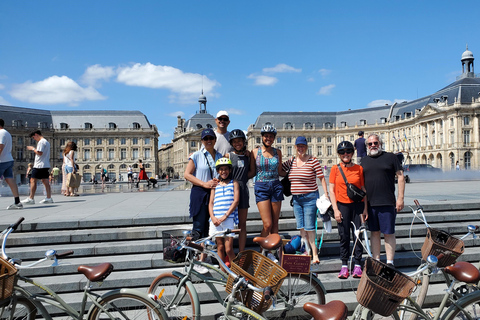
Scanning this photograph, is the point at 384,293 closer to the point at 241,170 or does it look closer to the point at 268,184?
the point at 268,184

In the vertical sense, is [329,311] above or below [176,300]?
above

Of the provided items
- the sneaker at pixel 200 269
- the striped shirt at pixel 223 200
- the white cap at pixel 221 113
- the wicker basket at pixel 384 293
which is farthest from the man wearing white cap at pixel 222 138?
the wicker basket at pixel 384 293

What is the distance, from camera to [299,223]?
557cm

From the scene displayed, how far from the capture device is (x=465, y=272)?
3354 mm

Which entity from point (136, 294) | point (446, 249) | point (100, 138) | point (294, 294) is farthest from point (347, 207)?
point (100, 138)

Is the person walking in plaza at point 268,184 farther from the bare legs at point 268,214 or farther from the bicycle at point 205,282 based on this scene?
the bicycle at point 205,282

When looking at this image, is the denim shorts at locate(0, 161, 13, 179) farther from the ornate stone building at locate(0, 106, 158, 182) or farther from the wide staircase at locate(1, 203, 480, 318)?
the ornate stone building at locate(0, 106, 158, 182)

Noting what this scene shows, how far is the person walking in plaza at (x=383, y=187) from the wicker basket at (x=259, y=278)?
2385 mm

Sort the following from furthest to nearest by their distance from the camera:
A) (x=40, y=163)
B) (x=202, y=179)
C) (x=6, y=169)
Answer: (x=40, y=163) → (x=6, y=169) → (x=202, y=179)

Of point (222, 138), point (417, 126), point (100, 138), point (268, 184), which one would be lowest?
point (268, 184)

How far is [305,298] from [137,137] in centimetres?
8967

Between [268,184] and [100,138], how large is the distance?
9013 centimetres

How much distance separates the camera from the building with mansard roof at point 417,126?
70.7m

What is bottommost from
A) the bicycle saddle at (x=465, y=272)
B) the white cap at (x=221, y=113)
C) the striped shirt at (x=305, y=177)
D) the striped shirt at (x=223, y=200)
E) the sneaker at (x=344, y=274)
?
the sneaker at (x=344, y=274)
